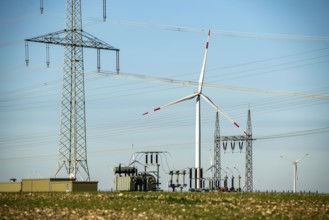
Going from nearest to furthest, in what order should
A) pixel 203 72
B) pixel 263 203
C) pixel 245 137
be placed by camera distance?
pixel 263 203 → pixel 203 72 → pixel 245 137

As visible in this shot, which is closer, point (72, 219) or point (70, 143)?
point (72, 219)

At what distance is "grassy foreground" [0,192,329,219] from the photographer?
43.1 m

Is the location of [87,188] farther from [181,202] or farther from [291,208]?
[291,208]

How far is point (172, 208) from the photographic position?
47.7 meters

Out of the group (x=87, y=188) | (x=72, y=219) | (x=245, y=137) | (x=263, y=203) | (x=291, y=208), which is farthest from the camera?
(x=245, y=137)

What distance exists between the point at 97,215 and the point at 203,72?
60758mm

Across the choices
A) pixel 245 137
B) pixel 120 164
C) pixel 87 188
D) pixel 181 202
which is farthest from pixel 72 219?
pixel 245 137

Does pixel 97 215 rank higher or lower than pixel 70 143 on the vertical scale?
lower

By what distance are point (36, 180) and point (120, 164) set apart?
75.6ft

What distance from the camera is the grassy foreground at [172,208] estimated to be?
43125 mm

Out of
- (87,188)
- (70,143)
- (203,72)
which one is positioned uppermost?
(203,72)

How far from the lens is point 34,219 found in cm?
4225

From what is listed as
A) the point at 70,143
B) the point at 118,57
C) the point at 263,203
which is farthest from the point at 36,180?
the point at 263,203

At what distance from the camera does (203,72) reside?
102562 mm
